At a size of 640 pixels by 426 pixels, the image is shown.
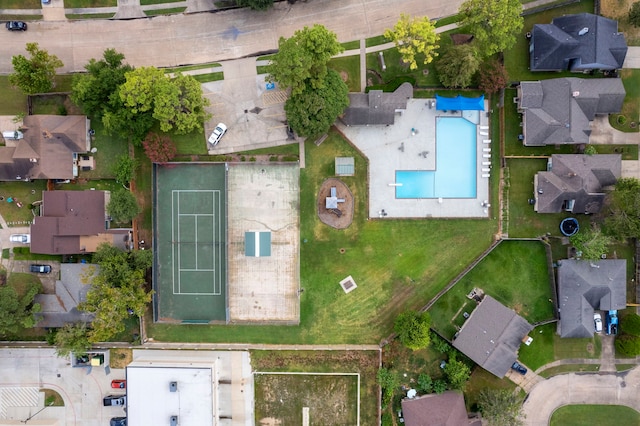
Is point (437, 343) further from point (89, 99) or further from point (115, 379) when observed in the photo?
point (89, 99)

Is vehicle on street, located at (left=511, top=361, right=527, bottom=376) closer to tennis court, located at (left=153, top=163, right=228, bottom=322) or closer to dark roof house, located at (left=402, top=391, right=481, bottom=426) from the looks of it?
dark roof house, located at (left=402, top=391, right=481, bottom=426)

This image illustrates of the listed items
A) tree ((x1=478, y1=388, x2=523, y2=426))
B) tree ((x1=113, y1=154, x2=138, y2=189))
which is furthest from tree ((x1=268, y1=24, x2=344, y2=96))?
tree ((x1=478, y1=388, x2=523, y2=426))

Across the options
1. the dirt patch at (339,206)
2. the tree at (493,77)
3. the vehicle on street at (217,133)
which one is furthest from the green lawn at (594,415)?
the vehicle on street at (217,133)

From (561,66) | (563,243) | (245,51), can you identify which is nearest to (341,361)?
(563,243)

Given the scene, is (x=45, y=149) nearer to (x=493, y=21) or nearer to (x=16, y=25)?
(x=16, y=25)

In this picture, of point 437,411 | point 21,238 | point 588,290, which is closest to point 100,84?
point 21,238
